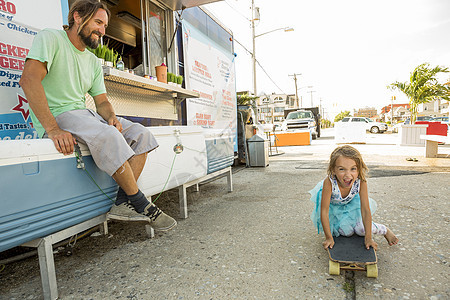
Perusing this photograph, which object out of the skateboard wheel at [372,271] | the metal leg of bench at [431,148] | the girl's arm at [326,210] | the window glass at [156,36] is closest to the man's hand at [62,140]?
the girl's arm at [326,210]

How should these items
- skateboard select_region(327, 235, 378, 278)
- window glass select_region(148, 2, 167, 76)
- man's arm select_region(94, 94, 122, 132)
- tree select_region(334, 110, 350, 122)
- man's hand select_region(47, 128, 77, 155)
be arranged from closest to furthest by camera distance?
man's hand select_region(47, 128, 77, 155)
skateboard select_region(327, 235, 378, 278)
man's arm select_region(94, 94, 122, 132)
window glass select_region(148, 2, 167, 76)
tree select_region(334, 110, 350, 122)

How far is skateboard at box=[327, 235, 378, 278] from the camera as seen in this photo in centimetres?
168

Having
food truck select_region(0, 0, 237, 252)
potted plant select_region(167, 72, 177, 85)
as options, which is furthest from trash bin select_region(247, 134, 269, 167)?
potted plant select_region(167, 72, 177, 85)

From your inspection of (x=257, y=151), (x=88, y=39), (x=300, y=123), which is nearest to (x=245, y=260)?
(x=88, y=39)

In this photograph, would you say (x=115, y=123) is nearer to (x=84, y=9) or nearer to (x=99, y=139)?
(x=99, y=139)

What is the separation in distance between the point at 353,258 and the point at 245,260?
0.71 meters

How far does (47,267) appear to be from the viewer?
153 cm

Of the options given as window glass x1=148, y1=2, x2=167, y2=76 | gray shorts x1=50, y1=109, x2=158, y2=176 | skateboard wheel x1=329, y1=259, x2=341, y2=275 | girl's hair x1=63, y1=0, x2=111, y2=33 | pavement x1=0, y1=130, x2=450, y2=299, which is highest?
window glass x1=148, y1=2, x2=167, y2=76

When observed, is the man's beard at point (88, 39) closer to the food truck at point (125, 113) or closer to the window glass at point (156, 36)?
the food truck at point (125, 113)

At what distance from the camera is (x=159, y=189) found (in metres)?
2.44

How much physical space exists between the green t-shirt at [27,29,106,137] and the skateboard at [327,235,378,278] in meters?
2.02

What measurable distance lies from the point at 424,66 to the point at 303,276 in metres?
16.9

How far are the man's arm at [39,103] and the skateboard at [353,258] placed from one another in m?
1.75

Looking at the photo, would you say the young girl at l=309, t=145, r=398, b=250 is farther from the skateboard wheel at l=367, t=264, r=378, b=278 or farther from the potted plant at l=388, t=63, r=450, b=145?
the potted plant at l=388, t=63, r=450, b=145
